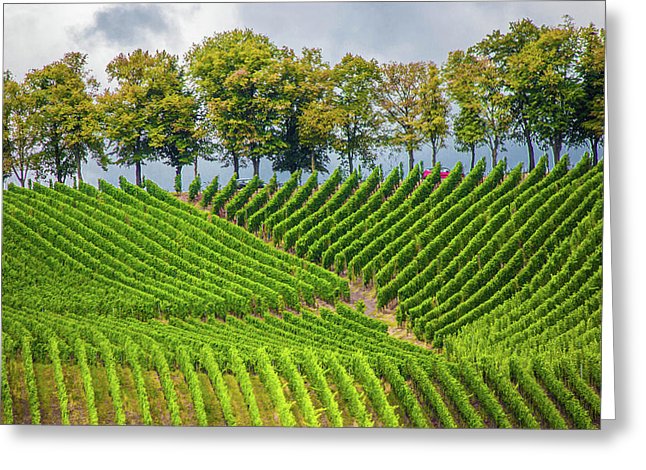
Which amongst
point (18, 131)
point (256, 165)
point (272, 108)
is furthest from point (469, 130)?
point (18, 131)

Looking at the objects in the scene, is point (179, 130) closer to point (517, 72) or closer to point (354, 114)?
point (354, 114)

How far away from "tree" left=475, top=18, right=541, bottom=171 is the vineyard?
0.82 feet

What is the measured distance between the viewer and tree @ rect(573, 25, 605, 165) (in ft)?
18.0

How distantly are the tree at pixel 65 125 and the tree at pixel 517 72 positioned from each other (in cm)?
266

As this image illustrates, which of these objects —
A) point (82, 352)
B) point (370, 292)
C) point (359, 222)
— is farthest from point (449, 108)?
point (82, 352)

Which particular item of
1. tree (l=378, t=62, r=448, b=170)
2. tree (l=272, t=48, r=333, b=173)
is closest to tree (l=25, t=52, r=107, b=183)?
tree (l=272, t=48, r=333, b=173)

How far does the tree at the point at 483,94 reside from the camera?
5629 millimetres

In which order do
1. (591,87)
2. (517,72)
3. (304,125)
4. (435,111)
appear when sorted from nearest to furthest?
(591,87) < (517,72) < (435,111) < (304,125)

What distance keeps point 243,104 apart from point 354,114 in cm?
77

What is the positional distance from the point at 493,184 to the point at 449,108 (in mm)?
598

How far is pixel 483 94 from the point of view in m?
5.68

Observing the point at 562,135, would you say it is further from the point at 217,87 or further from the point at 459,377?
the point at 217,87

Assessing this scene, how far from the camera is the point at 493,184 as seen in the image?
226 inches

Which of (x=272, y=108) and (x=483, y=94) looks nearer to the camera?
(x=483, y=94)
